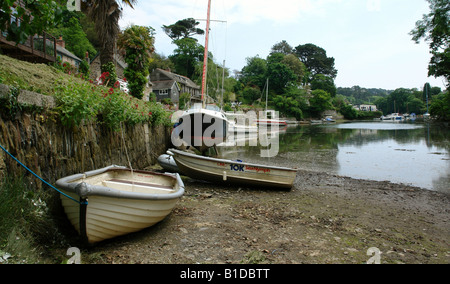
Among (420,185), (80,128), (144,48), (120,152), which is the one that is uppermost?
(144,48)

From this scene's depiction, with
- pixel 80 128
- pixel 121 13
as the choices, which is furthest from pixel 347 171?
pixel 121 13

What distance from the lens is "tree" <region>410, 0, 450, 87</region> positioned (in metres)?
16.0

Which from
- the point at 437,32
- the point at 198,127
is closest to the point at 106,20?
the point at 198,127

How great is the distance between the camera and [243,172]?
868 cm

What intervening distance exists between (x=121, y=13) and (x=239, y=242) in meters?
15.6

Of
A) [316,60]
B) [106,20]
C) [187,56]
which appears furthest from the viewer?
[316,60]

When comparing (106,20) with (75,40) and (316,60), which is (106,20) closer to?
(75,40)

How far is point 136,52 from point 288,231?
1782cm

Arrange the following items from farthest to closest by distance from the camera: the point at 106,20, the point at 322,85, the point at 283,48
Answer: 1. the point at 283,48
2. the point at 322,85
3. the point at 106,20

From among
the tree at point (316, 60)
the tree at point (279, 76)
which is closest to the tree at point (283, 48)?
the tree at point (316, 60)

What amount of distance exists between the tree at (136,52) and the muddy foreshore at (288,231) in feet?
43.6

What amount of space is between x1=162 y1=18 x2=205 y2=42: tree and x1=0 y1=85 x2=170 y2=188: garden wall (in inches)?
3173
